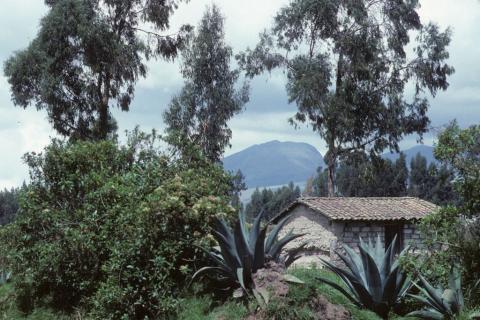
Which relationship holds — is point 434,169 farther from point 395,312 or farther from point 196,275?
point 196,275

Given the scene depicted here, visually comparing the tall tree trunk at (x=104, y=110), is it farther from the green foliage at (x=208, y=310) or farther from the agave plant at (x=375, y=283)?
the agave plant at (x=375, y=283)

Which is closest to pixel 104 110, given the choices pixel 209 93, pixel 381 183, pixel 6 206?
pixel 209 93

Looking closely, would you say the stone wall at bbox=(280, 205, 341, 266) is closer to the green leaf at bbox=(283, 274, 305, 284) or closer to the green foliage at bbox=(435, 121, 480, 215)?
the green foliage at bbox=(435, 121, 480, 215)

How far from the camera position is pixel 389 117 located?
27438 millimetres

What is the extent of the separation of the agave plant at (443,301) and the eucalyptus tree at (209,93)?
65.6 ft

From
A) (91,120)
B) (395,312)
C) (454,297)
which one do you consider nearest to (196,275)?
(395,312)

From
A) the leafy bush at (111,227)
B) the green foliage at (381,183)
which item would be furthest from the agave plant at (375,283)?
the green foliage at (381,183)

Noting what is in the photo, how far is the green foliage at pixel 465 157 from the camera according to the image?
355 inches

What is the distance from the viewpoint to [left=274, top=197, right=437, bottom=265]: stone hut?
68.2 feet

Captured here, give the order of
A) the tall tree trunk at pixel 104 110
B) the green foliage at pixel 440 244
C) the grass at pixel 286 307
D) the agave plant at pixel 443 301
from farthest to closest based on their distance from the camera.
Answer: the tall tree trunk at pixel 104 110 → the green foliage at pixel 440 244 → the agave plant at pixel 443 301 → the grass at pixel 286 307

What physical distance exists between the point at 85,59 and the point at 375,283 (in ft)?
58.7

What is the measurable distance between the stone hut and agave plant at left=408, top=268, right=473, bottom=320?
11153 mm

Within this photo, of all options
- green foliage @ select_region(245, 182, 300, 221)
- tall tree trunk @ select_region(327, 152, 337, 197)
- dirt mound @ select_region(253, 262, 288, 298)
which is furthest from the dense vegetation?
green foliage @ select_region(245, 182, 300, 221)

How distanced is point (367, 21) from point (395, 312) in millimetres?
20338
